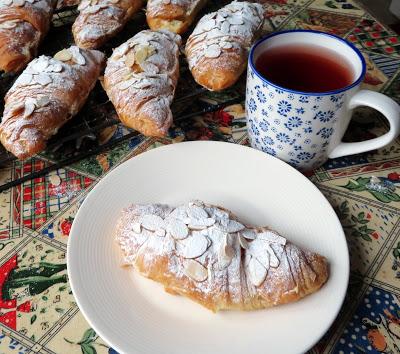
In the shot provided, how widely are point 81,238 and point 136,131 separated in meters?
0.34

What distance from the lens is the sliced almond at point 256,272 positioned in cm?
65

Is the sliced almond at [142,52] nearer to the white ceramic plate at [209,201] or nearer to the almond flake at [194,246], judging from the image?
the white ceramic plate at [209,201]

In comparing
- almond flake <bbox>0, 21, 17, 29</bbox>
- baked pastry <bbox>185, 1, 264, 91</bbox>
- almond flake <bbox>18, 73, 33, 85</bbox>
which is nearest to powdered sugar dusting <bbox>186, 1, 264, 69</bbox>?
baked pastry <bbox>185, 1, 264, 91</bbox>

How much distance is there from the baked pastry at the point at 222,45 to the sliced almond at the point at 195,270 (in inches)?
19.0

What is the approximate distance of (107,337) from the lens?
63 centimetres

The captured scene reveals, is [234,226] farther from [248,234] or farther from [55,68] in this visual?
[55,68]

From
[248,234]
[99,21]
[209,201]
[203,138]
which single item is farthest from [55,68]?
[248,234]

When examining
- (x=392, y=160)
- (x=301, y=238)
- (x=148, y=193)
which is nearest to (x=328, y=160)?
(x=392, y=160)

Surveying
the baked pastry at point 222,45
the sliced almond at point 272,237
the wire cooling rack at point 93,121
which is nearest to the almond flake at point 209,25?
the baked pastry at point 222,45

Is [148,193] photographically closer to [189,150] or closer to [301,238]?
[189,150]

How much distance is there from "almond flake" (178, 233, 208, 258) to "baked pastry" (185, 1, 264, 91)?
1.46 ft

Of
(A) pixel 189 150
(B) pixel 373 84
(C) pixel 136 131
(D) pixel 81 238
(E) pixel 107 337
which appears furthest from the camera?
(B) pixel 373 84

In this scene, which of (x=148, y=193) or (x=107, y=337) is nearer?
(x=107, y=337)

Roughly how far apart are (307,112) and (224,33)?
37cm
